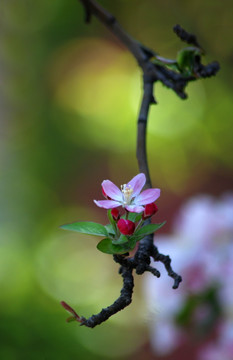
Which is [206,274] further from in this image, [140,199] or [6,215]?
[6,215]

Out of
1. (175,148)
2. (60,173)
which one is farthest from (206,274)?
(60,173)

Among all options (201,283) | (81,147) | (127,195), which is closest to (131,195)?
(127,195)

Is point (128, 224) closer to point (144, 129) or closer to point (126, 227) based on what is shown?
point (126, 227)

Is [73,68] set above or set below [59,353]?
above

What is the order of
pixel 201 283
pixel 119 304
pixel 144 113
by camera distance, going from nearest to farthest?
pixel 119 304 < pixel 144 113 < pixel 201 283

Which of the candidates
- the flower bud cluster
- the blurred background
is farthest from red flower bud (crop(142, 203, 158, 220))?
the blurred background
